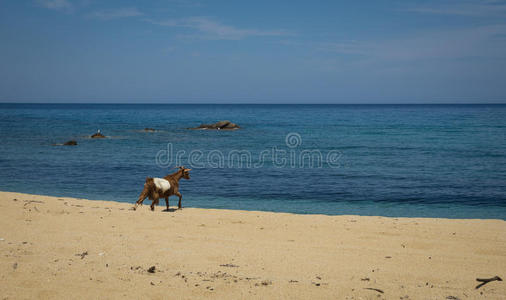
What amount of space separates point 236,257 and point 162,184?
622cm

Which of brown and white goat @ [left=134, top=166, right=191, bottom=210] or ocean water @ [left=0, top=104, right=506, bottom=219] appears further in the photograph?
ocean water @ [left=0, top=104, right=506, bottom=219]

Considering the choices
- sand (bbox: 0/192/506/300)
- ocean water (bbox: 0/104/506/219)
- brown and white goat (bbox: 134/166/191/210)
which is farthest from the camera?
ocean water (bbox: 0/104/506/219)

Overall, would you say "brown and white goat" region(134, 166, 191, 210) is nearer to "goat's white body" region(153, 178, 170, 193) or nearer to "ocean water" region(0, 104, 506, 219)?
"goat's white body" region(153, 178, 170, 193)

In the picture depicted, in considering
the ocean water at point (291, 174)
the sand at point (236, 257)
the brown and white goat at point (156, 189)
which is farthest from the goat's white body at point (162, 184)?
the ocean water at point (291, 174)

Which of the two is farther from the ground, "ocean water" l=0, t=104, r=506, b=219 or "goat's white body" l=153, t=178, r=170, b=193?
"goat's white body" l=153, t=178, r=170, b=193

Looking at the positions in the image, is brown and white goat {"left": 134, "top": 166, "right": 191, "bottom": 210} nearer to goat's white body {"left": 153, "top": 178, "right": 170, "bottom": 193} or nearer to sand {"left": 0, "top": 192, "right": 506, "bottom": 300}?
goat's white body {"left": 153, "top": 178, "right": 170, "bottom": 193}

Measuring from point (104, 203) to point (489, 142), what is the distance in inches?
1516

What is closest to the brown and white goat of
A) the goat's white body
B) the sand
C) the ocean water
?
the goat's white body

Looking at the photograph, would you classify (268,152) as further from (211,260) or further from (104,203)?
(211,260)

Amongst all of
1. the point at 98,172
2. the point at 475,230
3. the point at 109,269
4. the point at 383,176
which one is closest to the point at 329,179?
the point at 383,176

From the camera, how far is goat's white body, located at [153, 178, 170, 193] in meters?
13.3

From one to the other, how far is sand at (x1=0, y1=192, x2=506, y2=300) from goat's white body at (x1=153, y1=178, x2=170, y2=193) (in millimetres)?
1219

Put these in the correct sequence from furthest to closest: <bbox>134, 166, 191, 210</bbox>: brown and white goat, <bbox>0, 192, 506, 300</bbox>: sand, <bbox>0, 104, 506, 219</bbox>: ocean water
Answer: <bbox>0, 104, 506, 219</bbox>: ocean water < <bbox>134, 166, 191, 210</bbox>: brown and white goat < <bbox>0, 192, 506, 300</bbox>: sand

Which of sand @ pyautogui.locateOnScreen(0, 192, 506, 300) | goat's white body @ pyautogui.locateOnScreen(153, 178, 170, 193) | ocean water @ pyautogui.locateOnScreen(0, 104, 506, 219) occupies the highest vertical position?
goat's white body @ pyautogui.locateOnScreen(153, 178, 170, 193)
